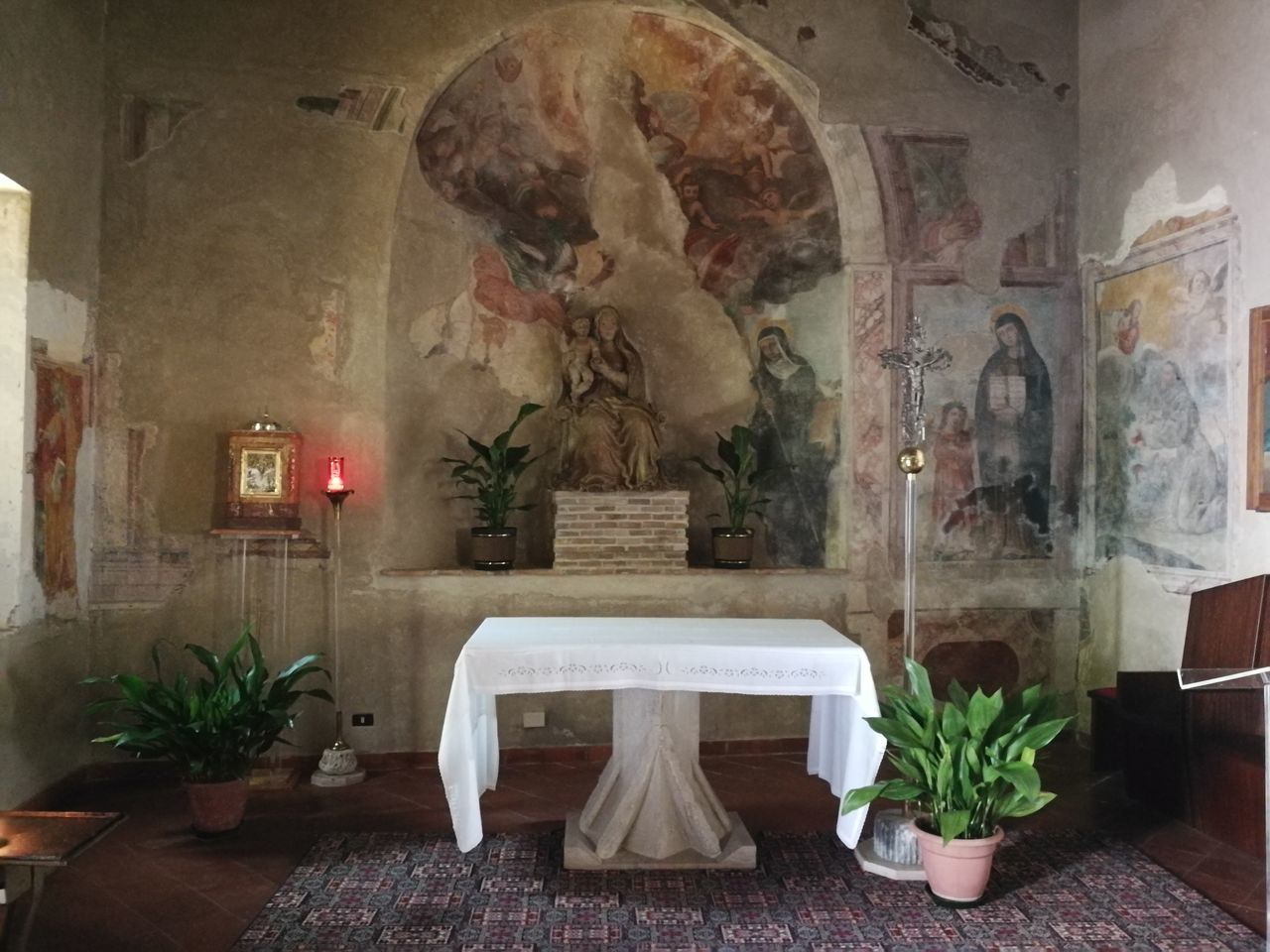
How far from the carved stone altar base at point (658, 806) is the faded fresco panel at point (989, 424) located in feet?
9.52

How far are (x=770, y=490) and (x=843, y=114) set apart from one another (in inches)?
104

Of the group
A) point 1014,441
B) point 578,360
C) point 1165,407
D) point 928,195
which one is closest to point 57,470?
point 578,360

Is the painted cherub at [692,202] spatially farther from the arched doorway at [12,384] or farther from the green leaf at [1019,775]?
the green leaf at [1019,775]

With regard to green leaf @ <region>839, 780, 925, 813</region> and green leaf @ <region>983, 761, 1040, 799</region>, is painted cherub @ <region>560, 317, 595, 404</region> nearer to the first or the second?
green leaf @ <region>839, 780, 925, 813</region>

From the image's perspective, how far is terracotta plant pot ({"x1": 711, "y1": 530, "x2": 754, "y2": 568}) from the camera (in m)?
6.76

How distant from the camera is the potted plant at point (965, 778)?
403 centimetres

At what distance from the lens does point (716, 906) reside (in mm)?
4125

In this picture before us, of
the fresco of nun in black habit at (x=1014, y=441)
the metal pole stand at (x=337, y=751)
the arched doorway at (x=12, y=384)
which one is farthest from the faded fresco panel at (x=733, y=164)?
the arched doorway at (x=12, y=384)

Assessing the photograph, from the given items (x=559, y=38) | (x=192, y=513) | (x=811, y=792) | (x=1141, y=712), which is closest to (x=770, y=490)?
(x=811, y=792)

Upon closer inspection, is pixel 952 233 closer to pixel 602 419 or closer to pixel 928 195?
pixel 928 195

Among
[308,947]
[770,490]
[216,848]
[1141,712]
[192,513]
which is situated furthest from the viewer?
[770,490]

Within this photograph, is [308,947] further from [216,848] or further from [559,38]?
[559,38]

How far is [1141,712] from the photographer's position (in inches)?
217

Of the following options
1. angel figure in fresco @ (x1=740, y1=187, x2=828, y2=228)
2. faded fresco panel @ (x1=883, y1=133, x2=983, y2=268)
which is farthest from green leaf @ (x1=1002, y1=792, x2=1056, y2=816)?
angel figure in fresco @ (x1=740, y1=187, x2=828, y2=228)
